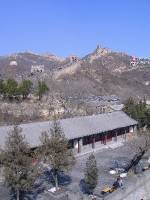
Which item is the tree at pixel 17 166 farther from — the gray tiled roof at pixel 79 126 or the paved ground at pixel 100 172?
the gray tiled roof at pixel 79 126

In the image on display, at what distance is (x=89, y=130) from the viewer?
131ft

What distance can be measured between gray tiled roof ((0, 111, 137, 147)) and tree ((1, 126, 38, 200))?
7.67 m

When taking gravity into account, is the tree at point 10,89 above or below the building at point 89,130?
above

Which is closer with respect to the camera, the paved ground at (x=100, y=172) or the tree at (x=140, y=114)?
the paved ground at (x=100, y=172)

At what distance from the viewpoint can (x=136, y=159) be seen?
32.8 m

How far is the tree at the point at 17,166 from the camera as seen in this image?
22672 mm

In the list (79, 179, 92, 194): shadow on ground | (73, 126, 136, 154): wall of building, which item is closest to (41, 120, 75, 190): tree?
(79, 179, 92, 194): shadow on ground

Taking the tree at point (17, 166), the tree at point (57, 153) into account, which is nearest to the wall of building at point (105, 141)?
the tree at point (57, 153)

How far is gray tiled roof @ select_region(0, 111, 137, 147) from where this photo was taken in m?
34.0

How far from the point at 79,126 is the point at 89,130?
1083 millimetres

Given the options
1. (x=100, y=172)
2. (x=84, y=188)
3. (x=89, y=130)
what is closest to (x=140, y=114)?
(x=89, y=130)

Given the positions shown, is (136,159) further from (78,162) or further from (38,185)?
(38,185)

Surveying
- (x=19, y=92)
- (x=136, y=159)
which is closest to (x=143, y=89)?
(x=19, y=92)

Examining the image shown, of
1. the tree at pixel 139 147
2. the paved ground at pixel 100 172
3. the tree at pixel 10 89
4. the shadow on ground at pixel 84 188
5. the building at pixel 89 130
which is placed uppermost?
the tree at pixel 10 89
